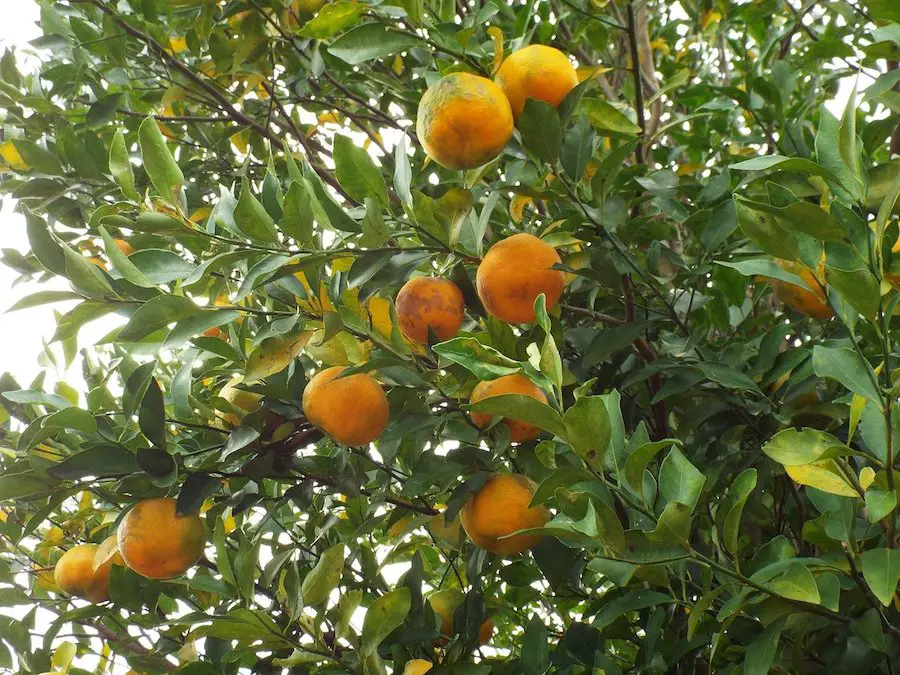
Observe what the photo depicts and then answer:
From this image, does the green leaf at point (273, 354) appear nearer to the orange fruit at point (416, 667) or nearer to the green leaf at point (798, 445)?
the orange fruit at point (416, 667)

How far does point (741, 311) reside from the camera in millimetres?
1351

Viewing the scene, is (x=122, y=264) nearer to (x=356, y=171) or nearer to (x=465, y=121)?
(x=356, y=171)

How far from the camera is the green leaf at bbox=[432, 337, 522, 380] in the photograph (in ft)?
2.51

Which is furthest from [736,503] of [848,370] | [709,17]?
[709,17]

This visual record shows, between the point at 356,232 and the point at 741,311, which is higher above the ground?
the point at 356,232

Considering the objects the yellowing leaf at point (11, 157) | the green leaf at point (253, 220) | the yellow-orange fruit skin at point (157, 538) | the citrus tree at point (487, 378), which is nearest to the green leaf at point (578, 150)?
the citrus tree at point (487, 378)

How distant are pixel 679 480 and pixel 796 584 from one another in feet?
0.44

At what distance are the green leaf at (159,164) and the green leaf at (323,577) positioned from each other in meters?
0.50

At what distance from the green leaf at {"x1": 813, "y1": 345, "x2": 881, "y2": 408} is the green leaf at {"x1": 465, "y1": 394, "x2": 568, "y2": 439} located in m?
0.25

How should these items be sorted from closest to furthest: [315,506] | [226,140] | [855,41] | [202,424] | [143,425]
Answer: [143,425] → [202,424] → [315,506] → [855,41] → [226,140]

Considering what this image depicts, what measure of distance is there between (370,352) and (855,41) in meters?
1.15

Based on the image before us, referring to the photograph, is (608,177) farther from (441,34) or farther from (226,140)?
(226,140)

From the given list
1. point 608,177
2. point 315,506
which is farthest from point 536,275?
point 315,506

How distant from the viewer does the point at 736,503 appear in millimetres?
806
